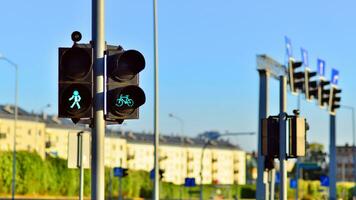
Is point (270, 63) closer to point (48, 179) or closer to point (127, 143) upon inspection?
point (48, 179)

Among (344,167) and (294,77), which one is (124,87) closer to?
(294,77)

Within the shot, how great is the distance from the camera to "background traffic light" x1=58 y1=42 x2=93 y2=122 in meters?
9.73

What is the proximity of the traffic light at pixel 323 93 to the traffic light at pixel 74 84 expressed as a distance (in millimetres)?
23162

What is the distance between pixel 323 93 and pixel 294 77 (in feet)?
20.7

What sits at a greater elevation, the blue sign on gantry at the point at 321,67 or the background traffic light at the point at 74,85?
the blue sign on gantry at the point at 321,67

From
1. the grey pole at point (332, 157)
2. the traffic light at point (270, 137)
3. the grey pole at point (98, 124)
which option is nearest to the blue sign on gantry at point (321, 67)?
the grey pole at point (332, 157)

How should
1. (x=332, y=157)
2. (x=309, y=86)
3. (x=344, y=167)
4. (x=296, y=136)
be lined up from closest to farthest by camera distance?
(x=296, y=136) < (x=309, y=86) < (x=332, y=157) < (x=344, y=167)

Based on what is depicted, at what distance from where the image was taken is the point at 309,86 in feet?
98.1

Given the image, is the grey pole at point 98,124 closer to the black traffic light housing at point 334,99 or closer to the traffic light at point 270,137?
the traffic light at point 270,137

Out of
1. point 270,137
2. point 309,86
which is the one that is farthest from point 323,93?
point 270,137

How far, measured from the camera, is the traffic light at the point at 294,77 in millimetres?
26672

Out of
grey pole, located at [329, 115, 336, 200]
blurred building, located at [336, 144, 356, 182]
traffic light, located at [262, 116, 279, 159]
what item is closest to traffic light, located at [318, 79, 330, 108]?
grey pole, located at [329, 115, 336, 200]

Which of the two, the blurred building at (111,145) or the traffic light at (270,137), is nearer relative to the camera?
the traffic light at (270,137)

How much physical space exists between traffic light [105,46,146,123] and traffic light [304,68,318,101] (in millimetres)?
19581
